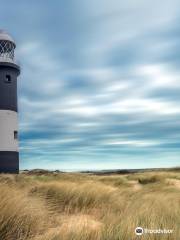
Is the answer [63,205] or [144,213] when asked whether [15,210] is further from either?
[63,205]

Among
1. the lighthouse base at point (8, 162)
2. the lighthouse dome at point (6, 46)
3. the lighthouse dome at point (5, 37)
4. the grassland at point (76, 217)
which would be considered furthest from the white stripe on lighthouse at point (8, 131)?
the grassland at point (76, 217)

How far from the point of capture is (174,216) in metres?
6.74

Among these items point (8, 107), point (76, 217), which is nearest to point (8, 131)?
point (8, 107)

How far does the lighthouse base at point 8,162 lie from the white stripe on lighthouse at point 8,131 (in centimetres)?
32

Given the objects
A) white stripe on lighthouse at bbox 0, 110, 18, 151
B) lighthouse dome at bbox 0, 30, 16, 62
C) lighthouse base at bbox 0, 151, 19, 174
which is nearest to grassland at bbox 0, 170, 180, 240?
lighthouse base at bbox 0, 151, 19, 174

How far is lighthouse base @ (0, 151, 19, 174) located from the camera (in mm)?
25891

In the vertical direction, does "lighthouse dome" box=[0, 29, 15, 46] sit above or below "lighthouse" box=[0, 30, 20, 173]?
above

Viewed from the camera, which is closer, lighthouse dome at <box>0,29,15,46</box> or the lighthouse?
the lighthouse

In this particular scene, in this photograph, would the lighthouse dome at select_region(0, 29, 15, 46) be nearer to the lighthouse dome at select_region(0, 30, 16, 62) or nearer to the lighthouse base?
the lighthouse dome at select_region(0, 30, 16, 62)

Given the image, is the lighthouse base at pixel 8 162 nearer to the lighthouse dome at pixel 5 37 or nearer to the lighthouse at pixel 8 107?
the lighthouse at pixel 8 107

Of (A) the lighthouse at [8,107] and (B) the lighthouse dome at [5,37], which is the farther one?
(B) the lighthouse dome at [5,37]

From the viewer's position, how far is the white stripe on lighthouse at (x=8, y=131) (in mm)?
26078

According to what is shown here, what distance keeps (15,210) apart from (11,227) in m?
0.35

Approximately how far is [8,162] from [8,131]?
1976 millimetres
